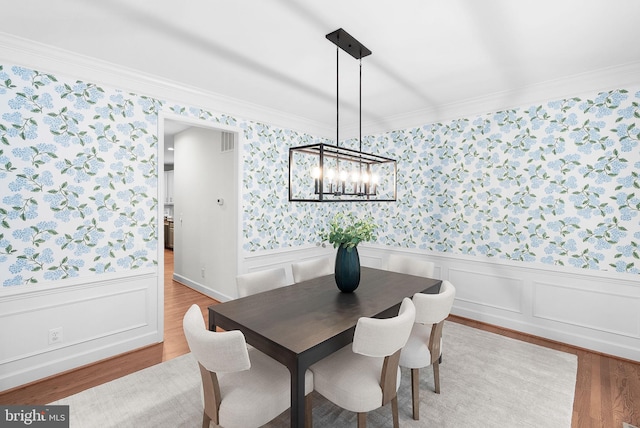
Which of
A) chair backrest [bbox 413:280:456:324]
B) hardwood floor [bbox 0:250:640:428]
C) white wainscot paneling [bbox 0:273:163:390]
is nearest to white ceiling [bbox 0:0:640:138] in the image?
chair backrest [bbox 413:280:456:324]

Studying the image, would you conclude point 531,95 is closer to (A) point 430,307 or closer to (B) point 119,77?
(A) point 430,307

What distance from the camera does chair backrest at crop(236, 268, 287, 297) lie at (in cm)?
243

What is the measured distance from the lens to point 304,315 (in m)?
1.88

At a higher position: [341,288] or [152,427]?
[341,288]

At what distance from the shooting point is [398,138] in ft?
14.1

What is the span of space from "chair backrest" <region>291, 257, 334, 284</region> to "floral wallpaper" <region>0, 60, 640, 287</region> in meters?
1.19

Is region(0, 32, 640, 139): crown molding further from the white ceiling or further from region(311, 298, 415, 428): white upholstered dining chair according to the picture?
region(311, 298, 415, 428): white upholstered dining chair

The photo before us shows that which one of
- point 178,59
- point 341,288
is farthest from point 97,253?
point 341,288

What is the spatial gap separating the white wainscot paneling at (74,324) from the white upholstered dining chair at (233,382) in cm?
170

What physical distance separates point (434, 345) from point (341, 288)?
0.76 m

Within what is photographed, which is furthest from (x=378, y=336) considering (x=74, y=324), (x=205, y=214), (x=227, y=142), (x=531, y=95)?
(x=205, y=214)

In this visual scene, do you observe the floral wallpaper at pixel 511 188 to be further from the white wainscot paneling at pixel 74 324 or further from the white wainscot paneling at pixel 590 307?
the white wainscot paneling at pixel 74 324

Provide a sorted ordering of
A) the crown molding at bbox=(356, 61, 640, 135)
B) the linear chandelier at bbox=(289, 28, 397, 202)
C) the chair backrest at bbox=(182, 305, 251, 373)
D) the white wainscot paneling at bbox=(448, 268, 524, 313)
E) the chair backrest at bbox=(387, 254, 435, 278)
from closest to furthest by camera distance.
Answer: the chair backrest at bbox=(182, 305, 251, 373)
the linear chandelier at bbox=(289, 28, 397, 202)
the crown molding at bbox=(356, 61, 640, 135)
the chair backrest at bbox=(387, 254, 435, 278)
the white wainscot paneling at bbox=(448, 268, 524, 313)

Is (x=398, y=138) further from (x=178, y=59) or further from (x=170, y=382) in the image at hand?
(x=170, y=382)
